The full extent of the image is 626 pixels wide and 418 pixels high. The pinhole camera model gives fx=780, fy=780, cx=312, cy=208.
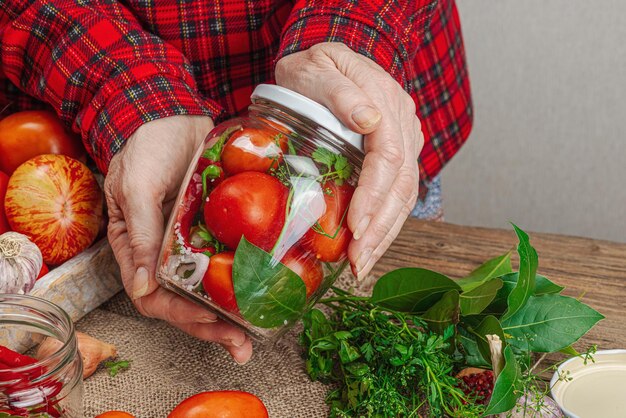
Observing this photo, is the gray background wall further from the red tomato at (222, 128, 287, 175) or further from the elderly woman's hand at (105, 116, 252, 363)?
the red tomato at (222, 128, 287, 175)

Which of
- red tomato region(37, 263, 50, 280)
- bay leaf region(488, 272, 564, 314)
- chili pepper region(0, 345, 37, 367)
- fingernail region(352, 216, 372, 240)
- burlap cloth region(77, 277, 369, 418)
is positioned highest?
fingernail region(352, 216, 372, 240)

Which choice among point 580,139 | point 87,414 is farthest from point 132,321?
point 580,139

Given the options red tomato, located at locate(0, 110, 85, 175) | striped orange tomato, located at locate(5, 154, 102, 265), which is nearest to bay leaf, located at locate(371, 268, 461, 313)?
striped orange tomato, located at locate(5, 154, 102, 265)

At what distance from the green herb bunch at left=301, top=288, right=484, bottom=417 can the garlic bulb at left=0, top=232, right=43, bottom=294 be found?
27 cm

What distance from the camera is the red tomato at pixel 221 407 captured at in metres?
0.62

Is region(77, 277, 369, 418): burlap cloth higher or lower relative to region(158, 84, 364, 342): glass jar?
lower

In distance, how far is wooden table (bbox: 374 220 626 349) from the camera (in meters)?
0.88

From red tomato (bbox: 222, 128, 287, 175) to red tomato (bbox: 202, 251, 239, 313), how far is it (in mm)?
68

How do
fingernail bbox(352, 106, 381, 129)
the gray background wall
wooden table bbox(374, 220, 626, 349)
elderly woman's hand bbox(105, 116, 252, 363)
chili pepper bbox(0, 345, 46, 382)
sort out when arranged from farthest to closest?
the gray background wall, wooden table bbox(374, 220, 626, 349), elderly woman's hand bbox(105, 116, 252, 363), fingernail bbox(352, 106, 381, 129), chili pepper bbox(0, 345, 46, 382)

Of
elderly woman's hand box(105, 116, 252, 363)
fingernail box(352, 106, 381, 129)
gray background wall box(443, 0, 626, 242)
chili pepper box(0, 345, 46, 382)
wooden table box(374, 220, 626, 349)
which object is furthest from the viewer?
gray background wall box(443, 0, 626, 242)

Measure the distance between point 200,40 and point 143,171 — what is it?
250 millimetres

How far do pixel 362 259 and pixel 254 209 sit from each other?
12 centimetres

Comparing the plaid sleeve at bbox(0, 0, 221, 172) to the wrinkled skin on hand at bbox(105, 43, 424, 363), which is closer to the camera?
the wrinkled skin on hand at bbox(105, 43, 424, 363)

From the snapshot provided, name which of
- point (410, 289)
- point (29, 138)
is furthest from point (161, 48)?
point (410, 289)
